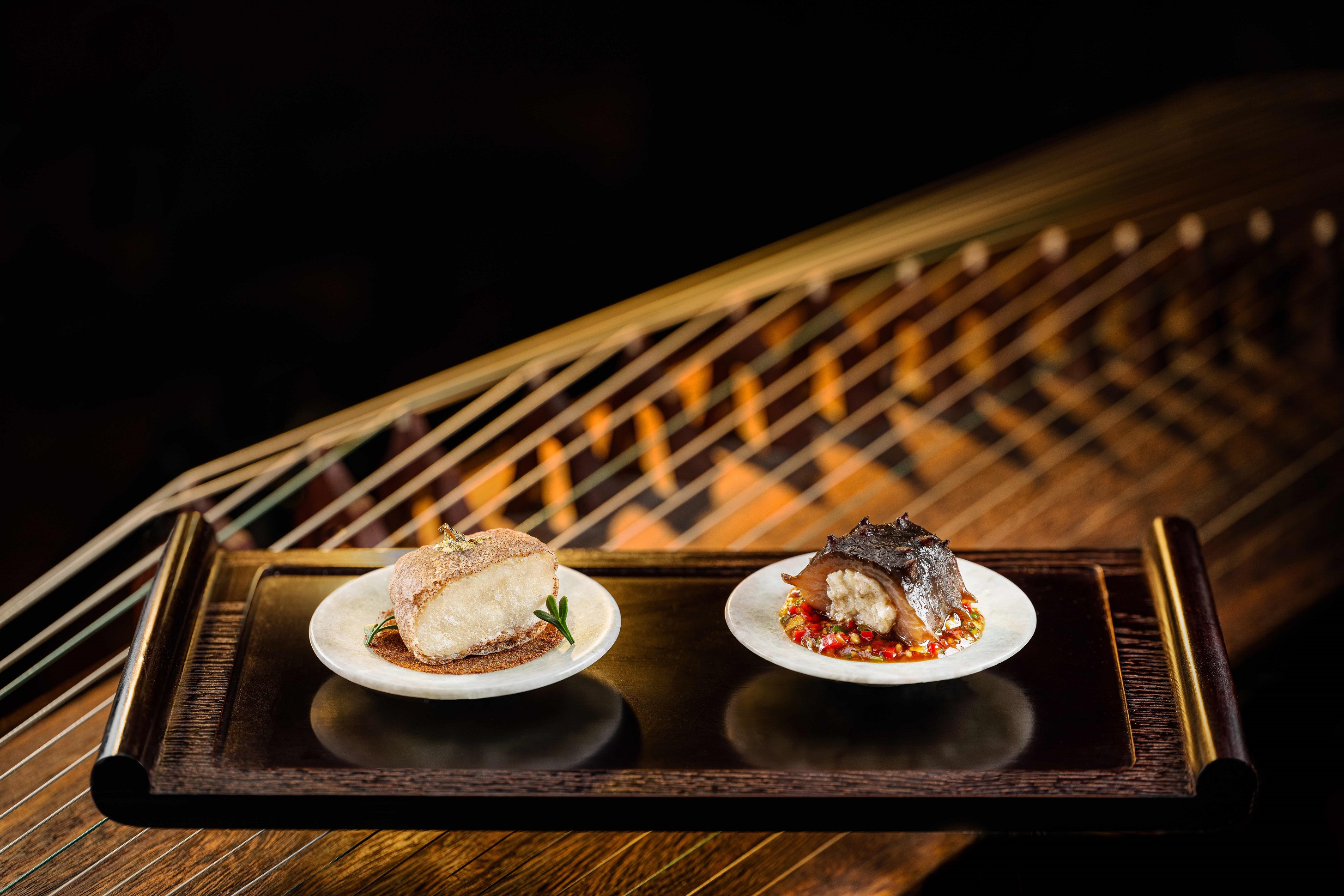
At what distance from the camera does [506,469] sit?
2625 millimetres

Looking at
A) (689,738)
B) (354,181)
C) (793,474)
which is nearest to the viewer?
(689,738)

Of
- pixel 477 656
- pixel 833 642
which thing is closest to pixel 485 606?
pixel 477 656

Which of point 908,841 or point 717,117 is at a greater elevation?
point 717,117

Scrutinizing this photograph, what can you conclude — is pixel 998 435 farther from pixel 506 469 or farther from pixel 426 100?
pixel 426 100

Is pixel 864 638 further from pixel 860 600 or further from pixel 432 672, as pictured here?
pixel 432 672

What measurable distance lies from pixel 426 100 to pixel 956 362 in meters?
1.38

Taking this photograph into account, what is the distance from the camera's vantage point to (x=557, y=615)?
1.52 m

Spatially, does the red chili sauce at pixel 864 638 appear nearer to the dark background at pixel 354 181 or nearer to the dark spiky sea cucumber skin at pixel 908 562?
the dark spiky sea cucumber skin at pixel 908 562

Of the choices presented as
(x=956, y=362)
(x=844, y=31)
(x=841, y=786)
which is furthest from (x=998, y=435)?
(x=841, y=786)

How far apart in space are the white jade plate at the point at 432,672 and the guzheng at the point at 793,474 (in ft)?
0.20

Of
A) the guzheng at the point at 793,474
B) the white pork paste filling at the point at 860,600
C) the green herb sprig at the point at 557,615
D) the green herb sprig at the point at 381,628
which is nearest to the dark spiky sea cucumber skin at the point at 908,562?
the white pork paste filling at the point at 860,600

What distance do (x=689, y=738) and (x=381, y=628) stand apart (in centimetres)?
40

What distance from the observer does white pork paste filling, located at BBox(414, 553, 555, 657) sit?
149 cm

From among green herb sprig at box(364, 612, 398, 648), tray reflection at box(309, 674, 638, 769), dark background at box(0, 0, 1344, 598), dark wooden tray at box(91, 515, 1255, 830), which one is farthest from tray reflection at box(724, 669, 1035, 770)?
dark background at box(0, 0, 1344, 598)
